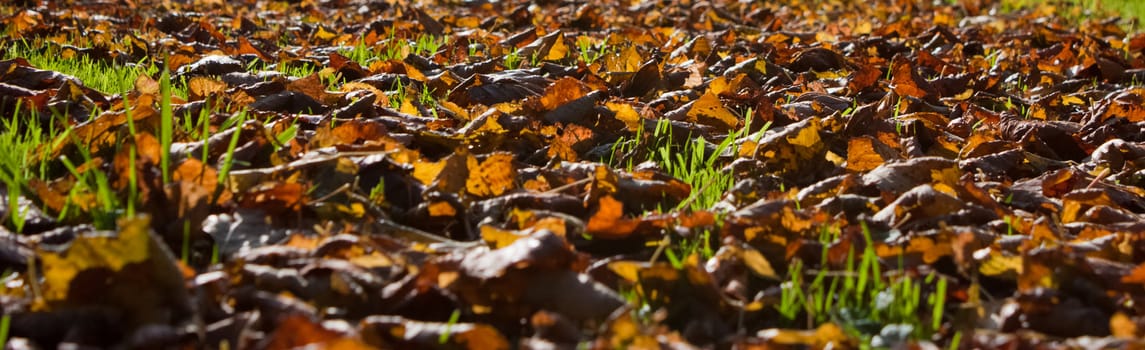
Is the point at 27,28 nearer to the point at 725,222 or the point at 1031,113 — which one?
the point at 725,222

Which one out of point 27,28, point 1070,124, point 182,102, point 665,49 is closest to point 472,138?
point 182,102

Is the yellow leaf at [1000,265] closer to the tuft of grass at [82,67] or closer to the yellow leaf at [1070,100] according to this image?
the yellow leaf at [1070,100]

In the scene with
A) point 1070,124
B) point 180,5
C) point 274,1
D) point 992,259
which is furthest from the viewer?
point 274,1

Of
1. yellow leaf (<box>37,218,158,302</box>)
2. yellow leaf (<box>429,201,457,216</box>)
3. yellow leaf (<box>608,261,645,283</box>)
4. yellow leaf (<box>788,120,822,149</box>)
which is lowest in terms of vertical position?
yellow leaf (<box>788,120,822,149</box>)

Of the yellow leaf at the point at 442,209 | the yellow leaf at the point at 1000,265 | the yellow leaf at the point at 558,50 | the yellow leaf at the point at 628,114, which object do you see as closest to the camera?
the yellow leaf at the point at 1000,265

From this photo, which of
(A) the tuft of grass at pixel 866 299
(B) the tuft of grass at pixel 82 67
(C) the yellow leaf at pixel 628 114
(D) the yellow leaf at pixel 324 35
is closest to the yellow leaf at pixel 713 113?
(C) the yellow leaf at pixel 628 114

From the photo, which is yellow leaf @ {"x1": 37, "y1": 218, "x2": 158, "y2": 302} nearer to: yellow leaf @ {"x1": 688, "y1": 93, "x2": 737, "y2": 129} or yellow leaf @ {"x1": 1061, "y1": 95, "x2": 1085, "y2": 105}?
yellow leaf @ {"x1": 688, "y1": 93, "x2": 737, "y2": 129}

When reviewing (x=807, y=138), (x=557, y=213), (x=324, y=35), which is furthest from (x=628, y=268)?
(x=324, y=35)

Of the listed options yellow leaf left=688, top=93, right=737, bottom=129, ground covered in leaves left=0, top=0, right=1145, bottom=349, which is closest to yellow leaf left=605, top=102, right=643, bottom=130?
ground covered in leaves left=0, top=0, right=1145, bottom=349
